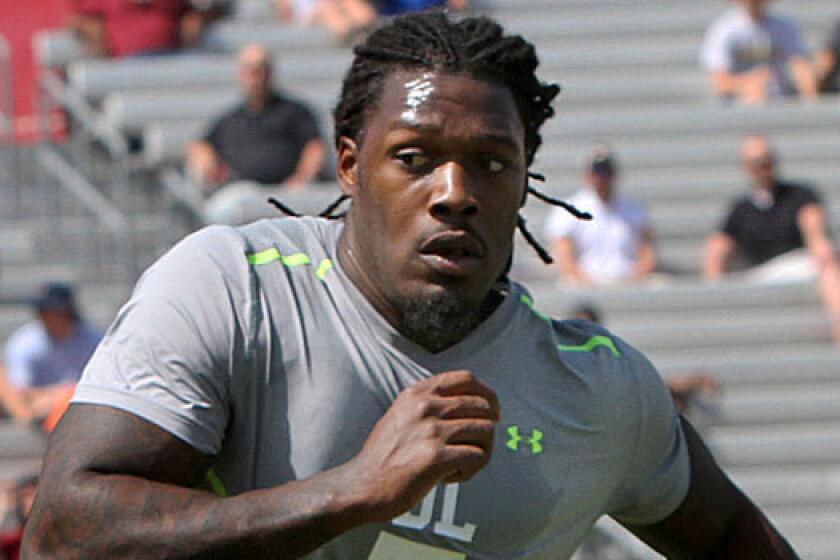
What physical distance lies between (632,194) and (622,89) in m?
1.29

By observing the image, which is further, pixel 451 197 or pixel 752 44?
pixel 752 44

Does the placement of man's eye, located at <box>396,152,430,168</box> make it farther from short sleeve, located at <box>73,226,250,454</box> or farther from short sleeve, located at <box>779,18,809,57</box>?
short sleeve, located at <box>779,18,809,57</box>

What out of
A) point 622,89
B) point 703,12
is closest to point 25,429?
point 622,89

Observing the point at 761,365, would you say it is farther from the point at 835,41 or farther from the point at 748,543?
the point at 748,543

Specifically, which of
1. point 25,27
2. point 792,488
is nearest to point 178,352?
point 792,488

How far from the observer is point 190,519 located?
2455mm

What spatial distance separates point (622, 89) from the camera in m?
11.7

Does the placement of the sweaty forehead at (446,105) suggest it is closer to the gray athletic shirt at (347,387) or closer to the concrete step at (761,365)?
the gray athletic shirt at (347,387)

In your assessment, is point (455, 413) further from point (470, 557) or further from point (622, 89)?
point (622, 89)

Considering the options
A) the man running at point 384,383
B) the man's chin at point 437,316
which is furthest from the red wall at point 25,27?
the man's chin at point 437,316

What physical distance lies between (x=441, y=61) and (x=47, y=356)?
631 cm

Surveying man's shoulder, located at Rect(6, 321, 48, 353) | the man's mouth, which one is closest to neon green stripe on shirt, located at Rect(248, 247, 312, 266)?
the man's mouth

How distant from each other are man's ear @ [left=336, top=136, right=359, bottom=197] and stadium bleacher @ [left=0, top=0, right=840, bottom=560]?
538 centimetres

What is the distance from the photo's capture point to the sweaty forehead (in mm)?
2771
